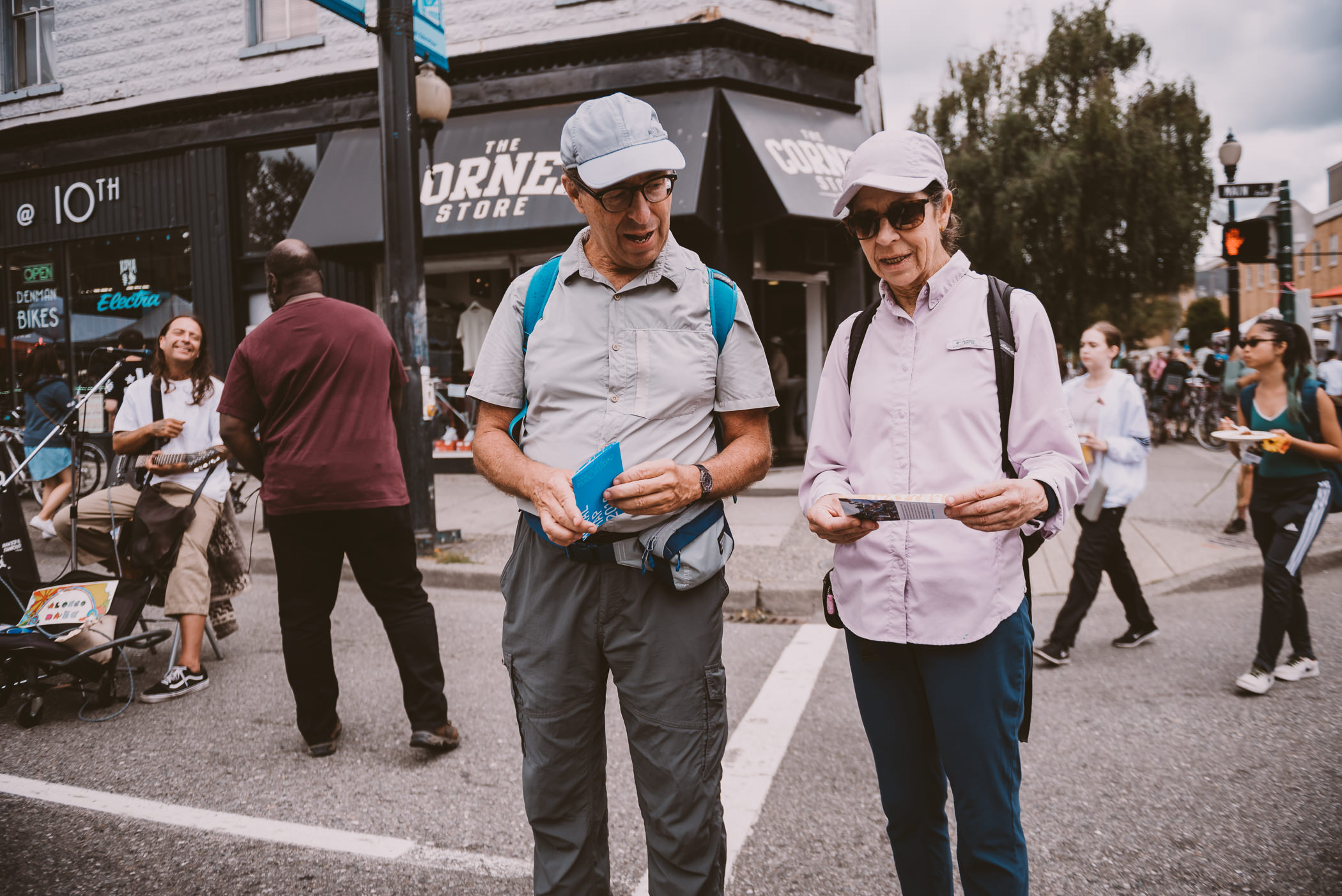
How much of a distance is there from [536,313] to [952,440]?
3.32ft

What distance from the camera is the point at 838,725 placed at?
4.04m

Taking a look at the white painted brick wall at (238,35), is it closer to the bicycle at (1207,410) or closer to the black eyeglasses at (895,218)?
the bicycle at (1207,410)

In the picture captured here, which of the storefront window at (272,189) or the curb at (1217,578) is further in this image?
the storefront window at (272,189)

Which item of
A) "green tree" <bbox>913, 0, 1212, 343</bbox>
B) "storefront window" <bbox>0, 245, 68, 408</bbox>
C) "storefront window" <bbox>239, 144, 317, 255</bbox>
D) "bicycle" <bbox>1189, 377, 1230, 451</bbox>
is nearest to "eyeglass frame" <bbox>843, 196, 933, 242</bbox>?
"storefront window" <bbox>239, 144, 317, 255</bbox>

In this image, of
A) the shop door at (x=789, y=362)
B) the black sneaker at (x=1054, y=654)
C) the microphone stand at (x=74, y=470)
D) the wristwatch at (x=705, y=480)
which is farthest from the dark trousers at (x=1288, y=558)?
the shop door at (x=789, y=362)

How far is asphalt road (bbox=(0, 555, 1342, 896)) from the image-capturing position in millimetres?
2785

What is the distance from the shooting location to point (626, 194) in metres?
1.99

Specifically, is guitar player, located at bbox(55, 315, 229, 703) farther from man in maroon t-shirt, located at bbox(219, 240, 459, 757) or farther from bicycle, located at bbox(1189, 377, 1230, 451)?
bicycle, located at bbox(1189, 377, 1230, 451)

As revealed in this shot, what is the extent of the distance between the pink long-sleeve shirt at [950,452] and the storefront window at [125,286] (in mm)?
12964

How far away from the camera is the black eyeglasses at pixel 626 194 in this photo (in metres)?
1.98

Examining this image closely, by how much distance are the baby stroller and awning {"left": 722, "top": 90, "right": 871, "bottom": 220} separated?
7.57m

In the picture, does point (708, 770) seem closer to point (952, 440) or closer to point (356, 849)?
point (952, 440)

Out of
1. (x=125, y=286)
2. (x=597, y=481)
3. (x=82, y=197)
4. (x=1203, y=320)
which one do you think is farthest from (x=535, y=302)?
(x=1203, y=320)

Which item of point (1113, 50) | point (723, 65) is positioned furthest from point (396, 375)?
point (1113, 50)
